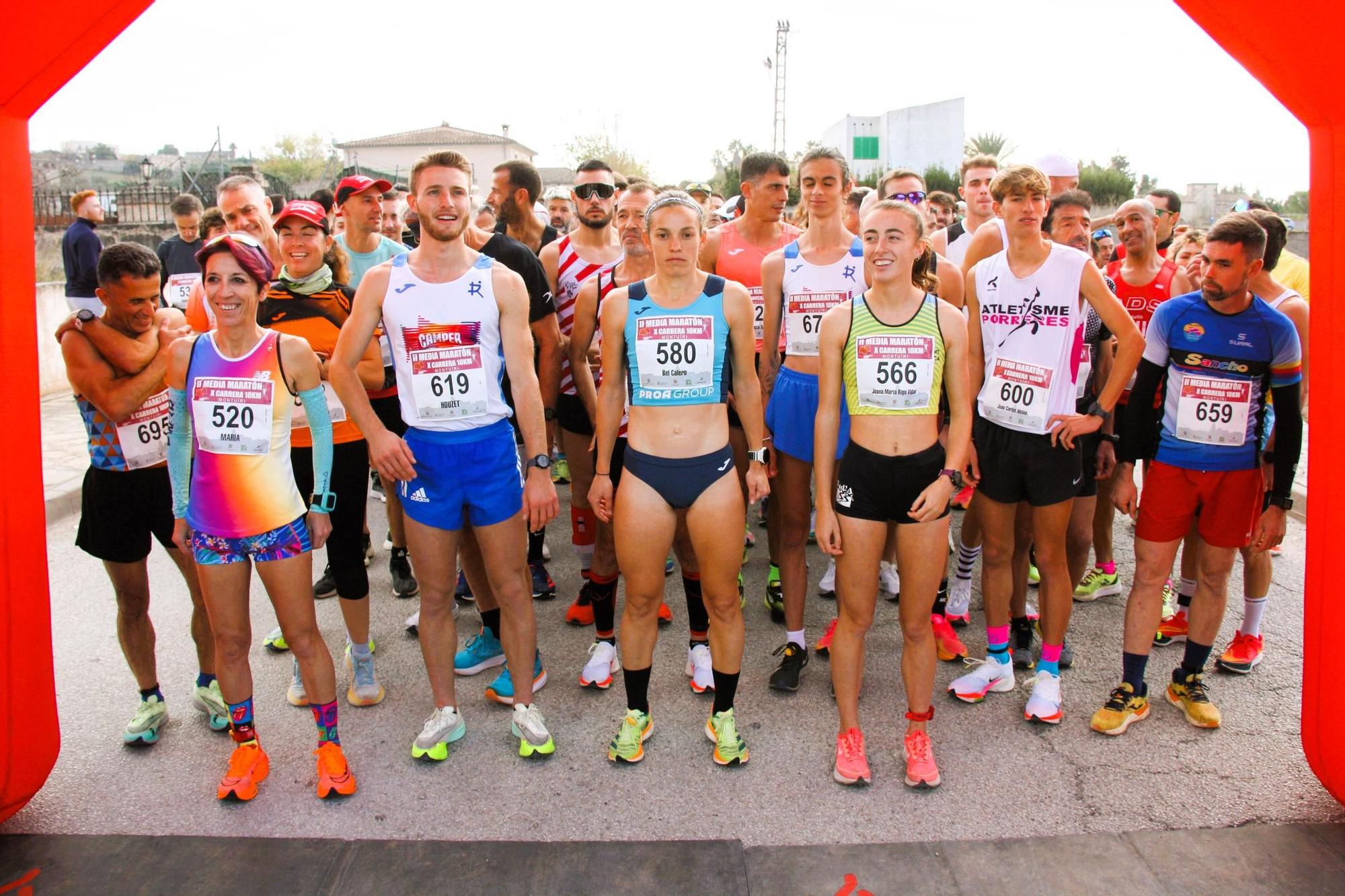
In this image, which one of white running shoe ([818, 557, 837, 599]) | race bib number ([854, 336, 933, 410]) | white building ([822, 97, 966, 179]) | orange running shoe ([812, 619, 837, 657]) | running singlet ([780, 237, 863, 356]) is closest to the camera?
race bib number ([854, 336, 933, 410])

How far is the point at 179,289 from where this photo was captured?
6.05 meters

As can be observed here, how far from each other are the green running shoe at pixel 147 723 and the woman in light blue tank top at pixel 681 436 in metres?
1.96

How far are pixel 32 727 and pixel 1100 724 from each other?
13.3 feet

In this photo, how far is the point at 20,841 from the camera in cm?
305

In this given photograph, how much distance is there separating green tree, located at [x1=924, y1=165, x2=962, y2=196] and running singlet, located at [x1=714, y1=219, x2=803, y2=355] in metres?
32.4

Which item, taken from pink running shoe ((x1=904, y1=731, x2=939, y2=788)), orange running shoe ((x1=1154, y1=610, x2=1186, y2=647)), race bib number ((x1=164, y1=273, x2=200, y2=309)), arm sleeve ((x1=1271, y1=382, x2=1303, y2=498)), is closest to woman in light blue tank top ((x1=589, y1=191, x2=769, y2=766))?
pink running shoe ((x1=904, y1=731, x2=939, y2=788))

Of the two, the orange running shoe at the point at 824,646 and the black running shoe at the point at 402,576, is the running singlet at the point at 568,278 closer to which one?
the black running shoe at the point at 402,576

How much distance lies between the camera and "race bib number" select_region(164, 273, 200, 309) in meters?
5.89

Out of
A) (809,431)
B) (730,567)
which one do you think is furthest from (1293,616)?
(730,567)

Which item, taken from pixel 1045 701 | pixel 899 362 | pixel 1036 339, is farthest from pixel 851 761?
pixel 1036 339

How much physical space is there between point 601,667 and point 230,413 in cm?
198

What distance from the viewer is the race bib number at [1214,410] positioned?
11.7 ft

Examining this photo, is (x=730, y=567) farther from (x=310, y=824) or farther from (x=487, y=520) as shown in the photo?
(x=310, y=824)

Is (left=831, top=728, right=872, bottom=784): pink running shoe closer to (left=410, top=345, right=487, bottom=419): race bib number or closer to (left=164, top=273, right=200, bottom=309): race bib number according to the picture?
(left=410, top=345, right=487, bottom=419): race bib number
